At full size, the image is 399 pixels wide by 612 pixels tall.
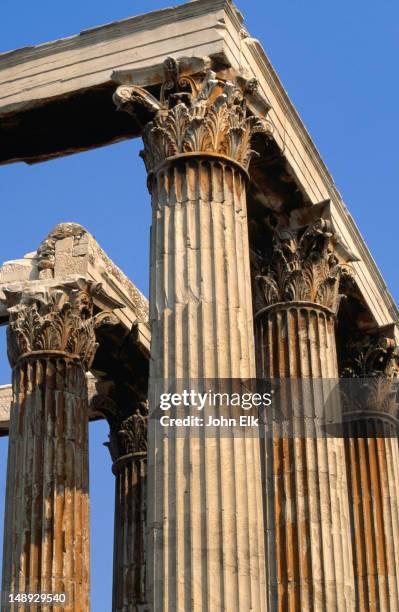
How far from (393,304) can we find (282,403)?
7798 mm

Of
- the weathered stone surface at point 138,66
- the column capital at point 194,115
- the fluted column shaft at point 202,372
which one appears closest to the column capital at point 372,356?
the weathered stone surface at point 138,66

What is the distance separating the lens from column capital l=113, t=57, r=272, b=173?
23.4m

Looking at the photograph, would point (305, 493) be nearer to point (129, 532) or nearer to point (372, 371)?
point (372, 371)

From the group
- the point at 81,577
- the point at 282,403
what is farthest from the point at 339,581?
the point at 81,577

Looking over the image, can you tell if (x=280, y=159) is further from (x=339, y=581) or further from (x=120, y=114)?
(x=339, y=581)

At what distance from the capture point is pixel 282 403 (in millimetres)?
26578

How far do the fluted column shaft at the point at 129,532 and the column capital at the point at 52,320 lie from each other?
575cm

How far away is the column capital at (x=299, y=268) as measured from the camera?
27891mm

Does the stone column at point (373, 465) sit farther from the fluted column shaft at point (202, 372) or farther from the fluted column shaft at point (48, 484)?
the fluted column shaft at point (202, 372)

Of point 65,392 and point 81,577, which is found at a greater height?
point 65,392

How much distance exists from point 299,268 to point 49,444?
5.73 metres

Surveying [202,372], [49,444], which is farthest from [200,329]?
[49,444]

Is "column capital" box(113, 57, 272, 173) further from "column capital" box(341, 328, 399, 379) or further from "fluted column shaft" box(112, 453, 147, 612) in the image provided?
"fluted column shaft" box(112, 453, 147, 612)

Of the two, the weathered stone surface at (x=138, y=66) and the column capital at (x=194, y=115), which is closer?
the column capital at (x=194, y=115)
